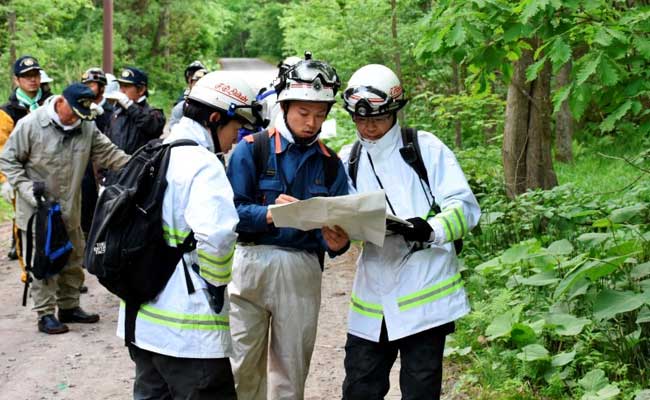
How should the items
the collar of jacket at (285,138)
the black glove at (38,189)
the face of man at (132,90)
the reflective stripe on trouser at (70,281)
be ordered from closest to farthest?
the collar of jacket at (285,138) → the black glove at (38,189) → the reflective stripe on trouser at (70,281) → the face of man at (132,90)

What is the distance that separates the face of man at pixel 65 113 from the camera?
772 cm

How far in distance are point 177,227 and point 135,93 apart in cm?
634

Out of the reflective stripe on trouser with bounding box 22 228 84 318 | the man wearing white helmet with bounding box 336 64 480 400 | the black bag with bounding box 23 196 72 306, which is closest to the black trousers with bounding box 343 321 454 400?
the man wearing white helmet with bounding box 336 64 480 400

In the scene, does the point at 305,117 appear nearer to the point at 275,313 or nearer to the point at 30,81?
the point at 275,313

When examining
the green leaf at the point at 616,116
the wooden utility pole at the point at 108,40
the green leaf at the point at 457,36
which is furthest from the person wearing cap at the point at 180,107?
the wooden utility pole at the point at 108,40

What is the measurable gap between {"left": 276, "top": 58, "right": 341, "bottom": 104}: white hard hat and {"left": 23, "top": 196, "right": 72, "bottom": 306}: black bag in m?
3.82

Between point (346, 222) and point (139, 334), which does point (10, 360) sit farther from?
point (346, 222)

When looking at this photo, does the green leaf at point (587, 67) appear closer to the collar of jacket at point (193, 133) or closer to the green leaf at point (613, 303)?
the green leaf at point (613, 303)

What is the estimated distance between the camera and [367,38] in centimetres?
1429

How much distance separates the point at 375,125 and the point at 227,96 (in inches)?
32.6

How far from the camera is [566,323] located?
588 cm

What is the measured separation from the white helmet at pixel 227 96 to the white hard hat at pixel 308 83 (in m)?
0.30

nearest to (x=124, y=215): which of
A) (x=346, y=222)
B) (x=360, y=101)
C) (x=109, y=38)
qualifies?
(x=346, y=222)

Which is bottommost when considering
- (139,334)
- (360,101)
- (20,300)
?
(20,300)
